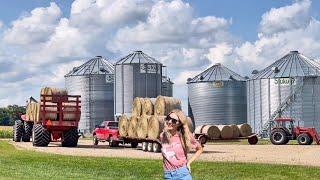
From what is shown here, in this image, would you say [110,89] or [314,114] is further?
[110,89]

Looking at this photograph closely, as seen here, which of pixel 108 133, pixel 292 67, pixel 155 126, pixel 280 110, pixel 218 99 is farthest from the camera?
pixel 218 99

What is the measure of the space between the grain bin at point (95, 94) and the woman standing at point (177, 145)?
63.0 m

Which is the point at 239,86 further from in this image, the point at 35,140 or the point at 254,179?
the point at 254,179

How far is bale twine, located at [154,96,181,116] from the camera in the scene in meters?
33.2

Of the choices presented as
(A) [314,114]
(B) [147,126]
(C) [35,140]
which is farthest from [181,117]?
(A) [314,114]

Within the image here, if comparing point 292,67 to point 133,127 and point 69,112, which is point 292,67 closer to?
point 133,127

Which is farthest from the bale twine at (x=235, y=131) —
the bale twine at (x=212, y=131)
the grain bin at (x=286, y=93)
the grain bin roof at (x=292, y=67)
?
the grain bin roof at (x=292, y=67)

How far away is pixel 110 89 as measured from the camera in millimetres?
72062

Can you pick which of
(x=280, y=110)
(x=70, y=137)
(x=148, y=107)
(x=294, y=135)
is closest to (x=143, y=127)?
(x=148, y=107)

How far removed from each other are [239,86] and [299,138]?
867 inches

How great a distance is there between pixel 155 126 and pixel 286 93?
28.0 metres

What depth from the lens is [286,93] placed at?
5731cm

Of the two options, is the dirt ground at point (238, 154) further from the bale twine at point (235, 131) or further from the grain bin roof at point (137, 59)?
the grain bin roof at point (137, 59)

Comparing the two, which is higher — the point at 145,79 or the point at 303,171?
the point at 145,79
